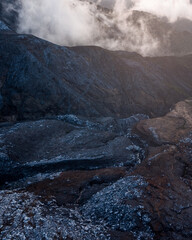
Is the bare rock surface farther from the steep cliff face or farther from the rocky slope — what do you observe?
the steep cliff face

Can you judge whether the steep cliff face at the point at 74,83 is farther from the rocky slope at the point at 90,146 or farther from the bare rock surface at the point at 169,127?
the bare rock surface at the point at 169,127

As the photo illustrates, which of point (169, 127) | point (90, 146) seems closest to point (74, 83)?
point (90, 146)

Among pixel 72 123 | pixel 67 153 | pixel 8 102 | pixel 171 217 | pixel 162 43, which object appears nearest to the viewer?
pixel 171 217

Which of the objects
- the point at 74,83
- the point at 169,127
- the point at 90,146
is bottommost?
the point at 90,146

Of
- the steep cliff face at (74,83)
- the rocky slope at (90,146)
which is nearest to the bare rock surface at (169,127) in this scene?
the rocky slope at (90,146)

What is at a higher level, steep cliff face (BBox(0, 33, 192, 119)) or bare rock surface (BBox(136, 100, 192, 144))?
steep cliff face (BBox(0, 33, 192, 119))

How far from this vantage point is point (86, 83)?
21781mm

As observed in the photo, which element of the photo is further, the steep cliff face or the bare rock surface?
the steep cliff face

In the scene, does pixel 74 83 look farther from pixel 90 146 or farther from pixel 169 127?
pixel 169 127

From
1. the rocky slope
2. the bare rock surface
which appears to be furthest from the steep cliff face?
the bare rock surface

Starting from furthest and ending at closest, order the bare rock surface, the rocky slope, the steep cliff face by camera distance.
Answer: the steep cliff face, the bare rock surface, the rocky slope

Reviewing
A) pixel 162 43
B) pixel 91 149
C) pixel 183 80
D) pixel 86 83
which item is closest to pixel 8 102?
pixel 86 83

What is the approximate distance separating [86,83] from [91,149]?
984 centimetres

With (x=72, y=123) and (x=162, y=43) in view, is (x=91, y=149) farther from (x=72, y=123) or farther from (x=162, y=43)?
(x=162, y=43)
